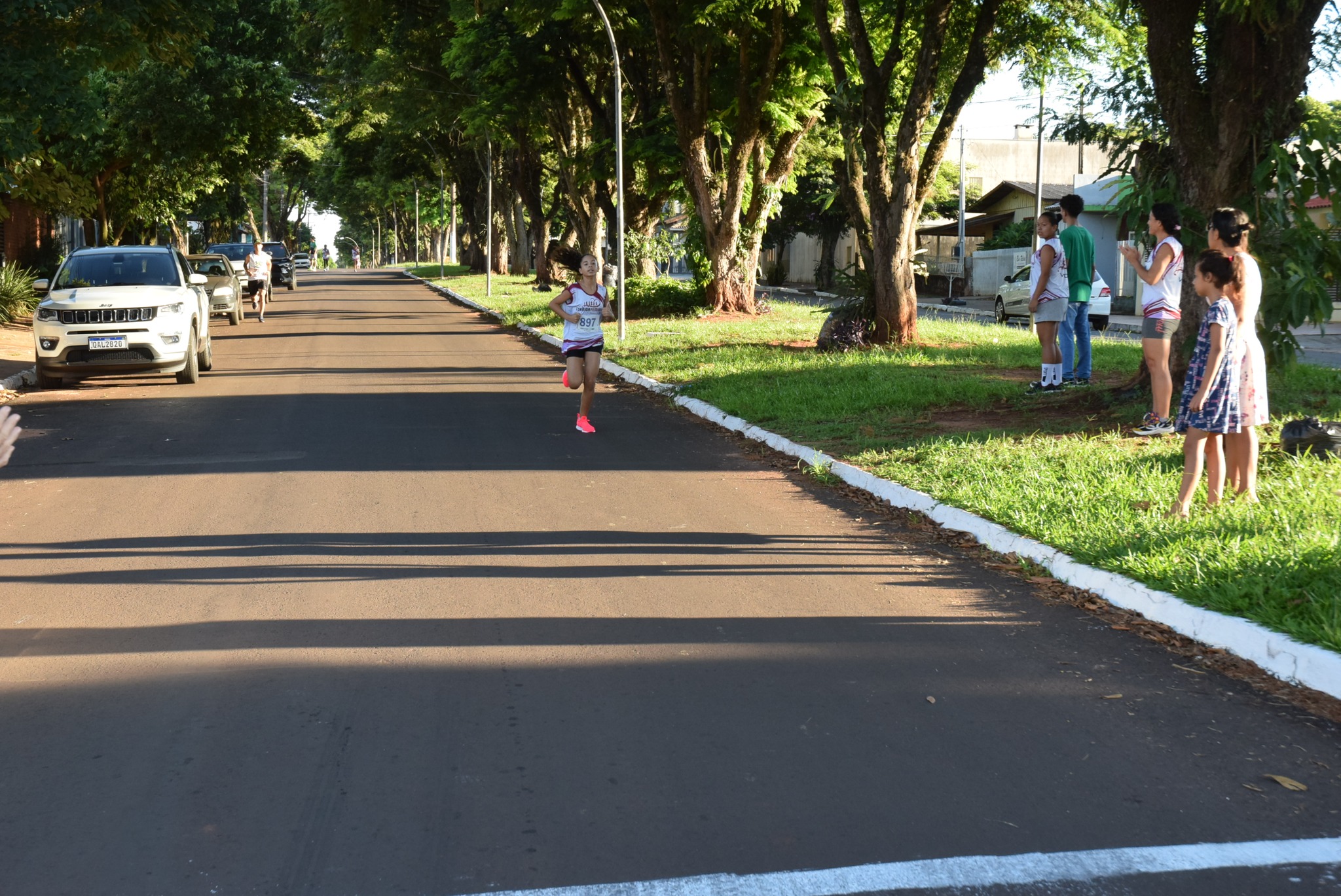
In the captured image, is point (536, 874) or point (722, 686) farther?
point (722, 686)

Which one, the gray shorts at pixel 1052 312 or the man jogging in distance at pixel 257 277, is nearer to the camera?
the gray shorts at pixel 1052 312

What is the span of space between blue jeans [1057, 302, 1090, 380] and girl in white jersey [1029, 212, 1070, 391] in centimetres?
15

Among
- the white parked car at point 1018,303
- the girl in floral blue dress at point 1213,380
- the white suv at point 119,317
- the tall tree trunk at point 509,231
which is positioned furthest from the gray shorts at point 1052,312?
the tall tree trunk at point 509,231

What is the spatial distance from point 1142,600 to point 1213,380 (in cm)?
152

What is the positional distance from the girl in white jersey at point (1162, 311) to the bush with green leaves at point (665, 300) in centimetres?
1693

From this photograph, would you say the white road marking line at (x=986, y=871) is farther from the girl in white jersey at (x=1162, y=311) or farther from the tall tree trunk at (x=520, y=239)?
the tall tree trunk at (x=520, y=239)

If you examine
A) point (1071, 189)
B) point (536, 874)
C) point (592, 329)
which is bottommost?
point (536, 874)

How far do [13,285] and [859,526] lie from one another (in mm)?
25063

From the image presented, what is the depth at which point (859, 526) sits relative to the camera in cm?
798

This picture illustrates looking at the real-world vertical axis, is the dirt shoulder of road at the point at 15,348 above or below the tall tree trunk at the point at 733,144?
below

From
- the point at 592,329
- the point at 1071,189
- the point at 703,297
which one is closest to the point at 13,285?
the point at 703,297

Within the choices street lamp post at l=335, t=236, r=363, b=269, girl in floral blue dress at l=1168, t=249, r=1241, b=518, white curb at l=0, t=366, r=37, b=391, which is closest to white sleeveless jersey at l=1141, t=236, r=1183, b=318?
girl in floral blue dress at l=1168, t=249, r=1241, b=518

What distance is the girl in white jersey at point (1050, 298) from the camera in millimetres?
12555

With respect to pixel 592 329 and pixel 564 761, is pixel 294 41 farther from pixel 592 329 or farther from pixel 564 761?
pixel 564 761
